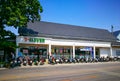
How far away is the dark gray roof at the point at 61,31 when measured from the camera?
106ft

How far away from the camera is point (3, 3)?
22.1 meters

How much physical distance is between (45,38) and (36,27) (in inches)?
211

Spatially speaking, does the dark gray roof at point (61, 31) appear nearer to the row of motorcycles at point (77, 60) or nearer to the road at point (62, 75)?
the row of motorcycles at point (77, 60)

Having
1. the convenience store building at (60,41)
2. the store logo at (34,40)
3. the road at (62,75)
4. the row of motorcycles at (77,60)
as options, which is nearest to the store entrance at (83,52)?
the convenience store building at (60,41)

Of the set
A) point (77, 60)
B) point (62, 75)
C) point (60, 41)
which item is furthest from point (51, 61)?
point (62, 75)

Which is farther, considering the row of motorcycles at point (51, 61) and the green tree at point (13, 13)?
the row of motorcycles at point (51, 61)

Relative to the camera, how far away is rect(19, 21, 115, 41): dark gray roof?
32.2 meters

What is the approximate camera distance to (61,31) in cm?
3656

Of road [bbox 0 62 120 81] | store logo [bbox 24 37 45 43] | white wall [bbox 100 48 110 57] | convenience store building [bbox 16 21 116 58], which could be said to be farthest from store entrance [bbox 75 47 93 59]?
road [bbox 0 62 120 81]

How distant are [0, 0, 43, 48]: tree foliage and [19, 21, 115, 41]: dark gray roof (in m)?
6.49

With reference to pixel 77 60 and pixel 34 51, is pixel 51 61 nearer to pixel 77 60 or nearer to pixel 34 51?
pixel 34 51

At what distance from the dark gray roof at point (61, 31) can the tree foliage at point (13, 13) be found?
6.49m

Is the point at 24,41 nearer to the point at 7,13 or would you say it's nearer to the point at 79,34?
the point at 7,13

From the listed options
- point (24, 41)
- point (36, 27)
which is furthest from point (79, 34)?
point (24, 41)
